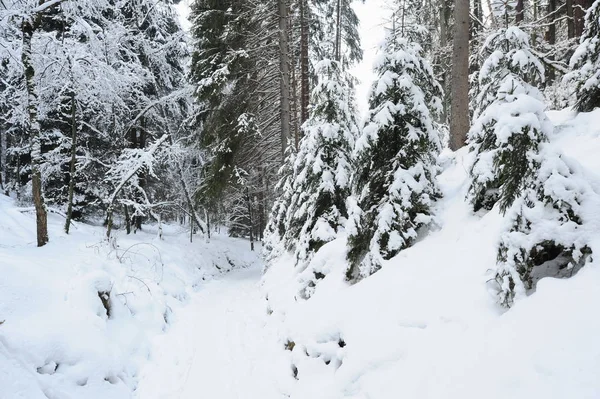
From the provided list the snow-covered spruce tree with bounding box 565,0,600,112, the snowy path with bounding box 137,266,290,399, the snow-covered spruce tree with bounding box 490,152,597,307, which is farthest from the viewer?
the snowy path with bounding box 137,266,290,399

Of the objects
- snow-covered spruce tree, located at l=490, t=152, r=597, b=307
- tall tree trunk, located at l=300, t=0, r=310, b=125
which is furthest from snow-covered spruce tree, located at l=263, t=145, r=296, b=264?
snow-covered spruce tree, located at l=490, t=152, r=597, b=307

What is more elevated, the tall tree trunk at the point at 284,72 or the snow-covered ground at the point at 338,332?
the tall tree trunk at the point at 284,72

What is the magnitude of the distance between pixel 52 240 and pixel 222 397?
6.39 metres

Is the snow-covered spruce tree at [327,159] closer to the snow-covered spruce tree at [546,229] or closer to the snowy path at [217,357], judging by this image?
the snowy path at [217,357]

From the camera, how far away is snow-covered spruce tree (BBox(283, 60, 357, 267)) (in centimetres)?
751

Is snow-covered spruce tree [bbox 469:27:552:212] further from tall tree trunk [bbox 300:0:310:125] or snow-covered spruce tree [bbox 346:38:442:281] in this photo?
tall tree trunk [bbox 300:0:310:125]

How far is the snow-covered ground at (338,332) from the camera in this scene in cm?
258

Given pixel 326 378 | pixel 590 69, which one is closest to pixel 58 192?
pixel 326 378

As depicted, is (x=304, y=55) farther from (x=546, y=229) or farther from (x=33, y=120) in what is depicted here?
(x=546, y=229)

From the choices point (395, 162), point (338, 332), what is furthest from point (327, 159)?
point (338, 332)

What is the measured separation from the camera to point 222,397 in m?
4.41

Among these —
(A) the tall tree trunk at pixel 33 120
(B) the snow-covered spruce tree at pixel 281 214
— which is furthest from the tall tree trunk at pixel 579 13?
(A) the tall tree trunk at pixel 33 120

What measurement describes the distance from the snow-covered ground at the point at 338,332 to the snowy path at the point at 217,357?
0.03 meters

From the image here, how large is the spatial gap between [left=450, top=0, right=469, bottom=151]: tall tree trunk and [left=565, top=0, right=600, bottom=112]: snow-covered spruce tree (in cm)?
198
